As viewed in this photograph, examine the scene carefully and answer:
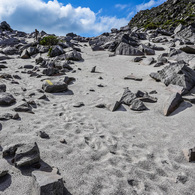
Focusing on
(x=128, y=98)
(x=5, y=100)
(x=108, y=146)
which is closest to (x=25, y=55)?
(x=5, y=100)

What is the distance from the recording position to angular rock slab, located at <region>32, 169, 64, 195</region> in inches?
91.7

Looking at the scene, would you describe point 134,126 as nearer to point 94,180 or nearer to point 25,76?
point 94,180

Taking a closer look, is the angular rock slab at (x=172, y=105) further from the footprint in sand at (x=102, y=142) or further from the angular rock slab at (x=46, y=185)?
the angular rock slab at (x=46, y=185)

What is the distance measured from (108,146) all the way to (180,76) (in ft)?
19.3

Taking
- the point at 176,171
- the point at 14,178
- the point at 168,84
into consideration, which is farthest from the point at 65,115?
the point at 168,84

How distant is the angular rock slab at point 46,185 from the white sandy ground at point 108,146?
293mm

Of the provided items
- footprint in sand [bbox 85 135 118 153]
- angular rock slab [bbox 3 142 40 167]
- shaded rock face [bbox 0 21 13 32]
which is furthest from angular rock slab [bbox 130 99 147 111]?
shaded rock face [bbox 0 21 13 32]

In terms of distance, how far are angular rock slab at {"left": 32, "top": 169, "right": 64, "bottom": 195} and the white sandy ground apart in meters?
0.29

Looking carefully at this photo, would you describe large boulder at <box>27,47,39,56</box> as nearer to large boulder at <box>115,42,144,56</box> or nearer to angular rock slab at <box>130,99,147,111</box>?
large boulder at <box>115,42,144,56</box>

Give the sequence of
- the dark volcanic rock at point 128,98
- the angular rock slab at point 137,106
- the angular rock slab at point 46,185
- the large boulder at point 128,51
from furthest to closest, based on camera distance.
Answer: the large boulder at point 128,51 < the dark volcanic rock at point 128,98 < the angular rock slab at point 137,106 < the angular rock slab at point 46,185

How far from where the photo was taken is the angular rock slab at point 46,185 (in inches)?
91.7

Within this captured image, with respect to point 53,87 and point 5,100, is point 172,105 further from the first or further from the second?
point 5,100

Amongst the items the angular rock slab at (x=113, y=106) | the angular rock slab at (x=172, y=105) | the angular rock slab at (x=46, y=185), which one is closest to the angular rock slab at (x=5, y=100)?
the angular rock slab at (x=113, y=106)

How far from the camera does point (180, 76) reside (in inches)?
314
